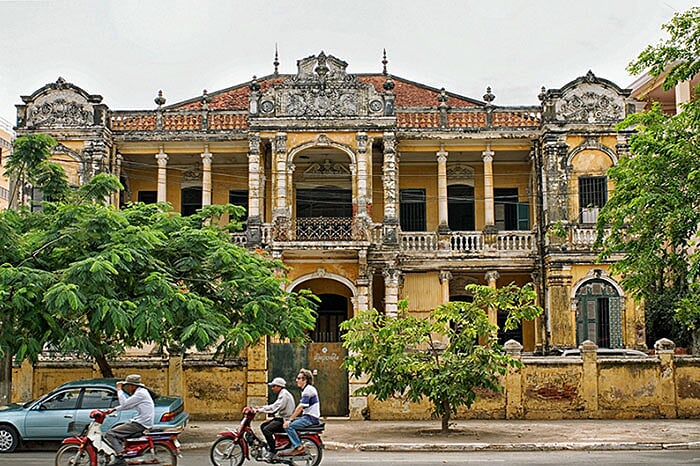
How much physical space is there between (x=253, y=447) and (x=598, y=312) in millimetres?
17540

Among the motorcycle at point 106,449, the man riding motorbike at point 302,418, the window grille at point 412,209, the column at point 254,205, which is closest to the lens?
the motorcycle at point 106,449

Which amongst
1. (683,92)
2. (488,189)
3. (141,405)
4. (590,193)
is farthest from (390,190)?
(141,405)

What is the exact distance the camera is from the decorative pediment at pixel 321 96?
2738 centimetres

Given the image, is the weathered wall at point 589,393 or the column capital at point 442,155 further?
the column capital at point 442,155

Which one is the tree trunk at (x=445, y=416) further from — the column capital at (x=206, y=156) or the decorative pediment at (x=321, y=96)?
the column capital at (x=206, y=156)

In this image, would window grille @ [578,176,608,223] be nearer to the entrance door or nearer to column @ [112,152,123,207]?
the entrance door

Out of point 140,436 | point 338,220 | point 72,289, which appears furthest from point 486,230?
point 140,436

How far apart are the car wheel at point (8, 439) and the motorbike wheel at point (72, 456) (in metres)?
4.51

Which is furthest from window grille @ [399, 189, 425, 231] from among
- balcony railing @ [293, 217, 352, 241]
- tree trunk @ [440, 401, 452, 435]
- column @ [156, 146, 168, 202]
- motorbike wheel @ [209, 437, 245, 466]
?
motorbike wheel @ [209, 437, 245, 466]

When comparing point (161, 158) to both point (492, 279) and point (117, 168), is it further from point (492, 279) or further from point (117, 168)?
point (492, 279)

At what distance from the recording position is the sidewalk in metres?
16.7

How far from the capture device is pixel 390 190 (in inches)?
1085

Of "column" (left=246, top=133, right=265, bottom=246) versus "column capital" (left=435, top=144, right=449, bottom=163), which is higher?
"column capital" (left=435, top=144, right=449, bottom=163)

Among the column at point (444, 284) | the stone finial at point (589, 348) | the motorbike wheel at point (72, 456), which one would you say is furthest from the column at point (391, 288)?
the motorbike wheel at point (72, 456)
